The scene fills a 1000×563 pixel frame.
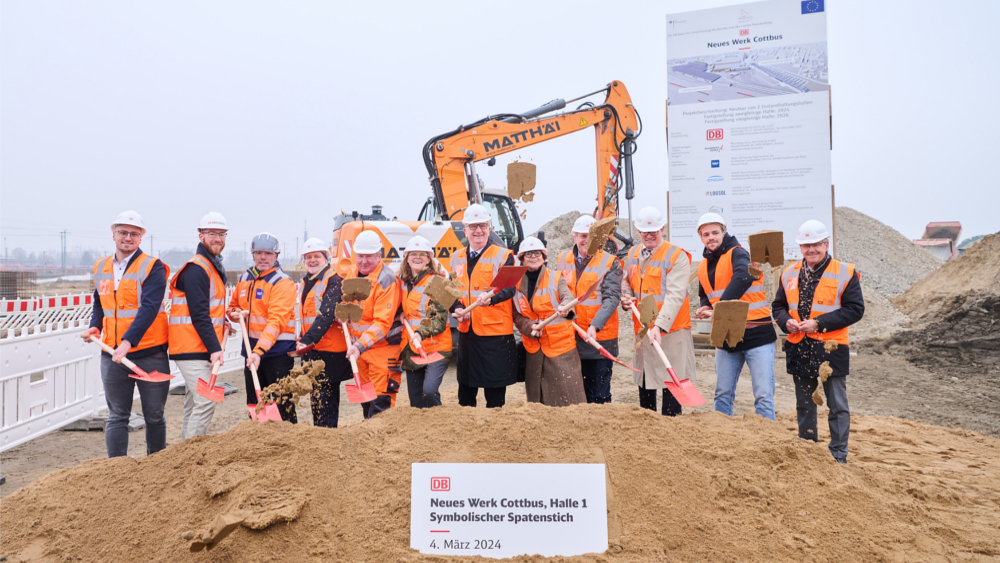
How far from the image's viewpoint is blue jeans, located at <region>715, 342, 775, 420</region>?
406 centimetres

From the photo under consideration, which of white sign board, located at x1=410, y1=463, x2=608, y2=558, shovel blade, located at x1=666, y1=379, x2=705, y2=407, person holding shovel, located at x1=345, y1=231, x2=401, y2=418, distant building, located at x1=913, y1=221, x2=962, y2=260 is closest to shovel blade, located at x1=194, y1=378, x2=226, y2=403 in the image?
person holding shovel, located at x1=345, y1=231, x2=401, y2=418

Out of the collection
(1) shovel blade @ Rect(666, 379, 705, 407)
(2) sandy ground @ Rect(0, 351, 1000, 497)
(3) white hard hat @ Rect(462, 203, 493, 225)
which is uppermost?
(3) white hard hat @ Rect(462, 203, 493, 225)

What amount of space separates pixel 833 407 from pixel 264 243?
434 cm

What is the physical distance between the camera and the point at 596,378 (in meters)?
4.54

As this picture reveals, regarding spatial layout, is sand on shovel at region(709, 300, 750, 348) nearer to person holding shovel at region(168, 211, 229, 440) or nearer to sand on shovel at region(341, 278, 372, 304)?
sand on shovel at region(341, 278, 372, 304)

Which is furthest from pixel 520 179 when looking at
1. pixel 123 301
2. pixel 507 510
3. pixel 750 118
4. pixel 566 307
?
pixel 507 510

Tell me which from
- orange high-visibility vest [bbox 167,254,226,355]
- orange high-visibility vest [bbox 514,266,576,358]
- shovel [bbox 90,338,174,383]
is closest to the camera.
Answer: shovel [bbox 90,338,174,383]

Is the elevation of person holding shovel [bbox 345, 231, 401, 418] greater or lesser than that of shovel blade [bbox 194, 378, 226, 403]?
greater

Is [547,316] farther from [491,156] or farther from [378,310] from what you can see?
[491,156]

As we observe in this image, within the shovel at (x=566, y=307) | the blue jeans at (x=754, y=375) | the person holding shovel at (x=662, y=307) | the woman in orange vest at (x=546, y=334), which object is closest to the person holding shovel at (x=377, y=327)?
the woman in orange vest at (x=546, y=334)

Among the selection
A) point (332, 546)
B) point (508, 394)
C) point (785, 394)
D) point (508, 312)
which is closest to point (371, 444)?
point (332, 546)

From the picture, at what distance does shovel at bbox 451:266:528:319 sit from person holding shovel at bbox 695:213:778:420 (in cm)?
135

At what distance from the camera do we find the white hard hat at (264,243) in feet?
13.7

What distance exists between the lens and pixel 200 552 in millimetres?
2375
